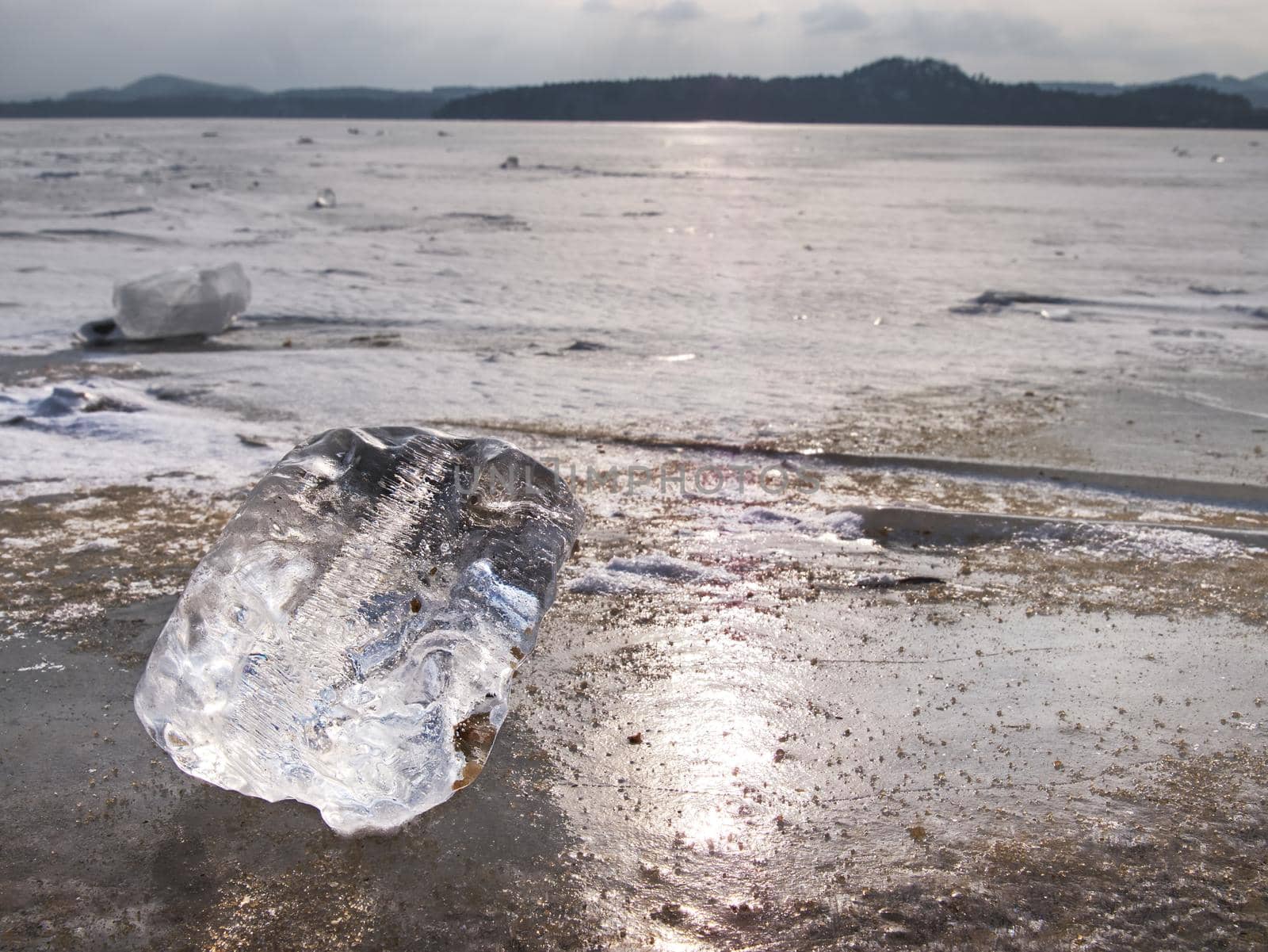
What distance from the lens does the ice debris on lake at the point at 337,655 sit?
2314mm

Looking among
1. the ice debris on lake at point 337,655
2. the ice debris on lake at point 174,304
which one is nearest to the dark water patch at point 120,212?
the ice debris on lake at point 174,304

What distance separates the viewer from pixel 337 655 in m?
2.36

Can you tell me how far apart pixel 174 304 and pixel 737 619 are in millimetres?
5840

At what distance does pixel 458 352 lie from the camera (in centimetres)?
735

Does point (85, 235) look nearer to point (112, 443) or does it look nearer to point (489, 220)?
point (489, 220)

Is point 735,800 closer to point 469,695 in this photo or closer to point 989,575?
point 469,695

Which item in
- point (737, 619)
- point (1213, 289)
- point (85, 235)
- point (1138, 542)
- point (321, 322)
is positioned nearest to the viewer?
point (737, 619)

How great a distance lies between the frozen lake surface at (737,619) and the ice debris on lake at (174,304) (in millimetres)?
418

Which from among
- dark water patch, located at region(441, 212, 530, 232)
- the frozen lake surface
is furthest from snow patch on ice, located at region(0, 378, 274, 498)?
dark water patch, located at region(441, 212, 530, 232)

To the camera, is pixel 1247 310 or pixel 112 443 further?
pixel 1247 310

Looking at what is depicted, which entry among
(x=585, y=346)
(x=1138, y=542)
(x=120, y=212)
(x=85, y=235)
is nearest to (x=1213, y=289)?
(x=585, y=346)

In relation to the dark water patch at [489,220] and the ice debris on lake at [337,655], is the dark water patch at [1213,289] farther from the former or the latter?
the ice debris on lake at [337,655]

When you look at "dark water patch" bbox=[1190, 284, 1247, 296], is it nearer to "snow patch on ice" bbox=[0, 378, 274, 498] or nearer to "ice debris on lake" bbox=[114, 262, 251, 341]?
"ice debris on lake" bbox=[114, 262, 251, 341]

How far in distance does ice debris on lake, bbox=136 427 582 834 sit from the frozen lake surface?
173 mm
